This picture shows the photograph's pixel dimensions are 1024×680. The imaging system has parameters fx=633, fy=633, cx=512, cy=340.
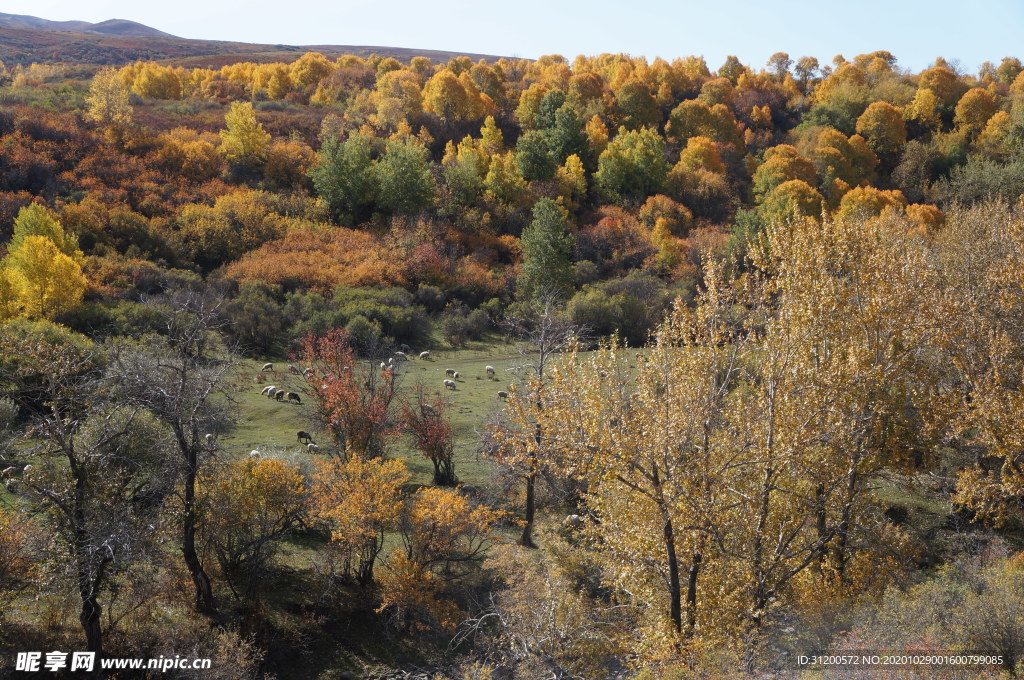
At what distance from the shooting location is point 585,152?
261 feet

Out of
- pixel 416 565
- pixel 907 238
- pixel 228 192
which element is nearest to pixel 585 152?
pixel 228 192

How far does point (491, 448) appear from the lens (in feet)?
89.7

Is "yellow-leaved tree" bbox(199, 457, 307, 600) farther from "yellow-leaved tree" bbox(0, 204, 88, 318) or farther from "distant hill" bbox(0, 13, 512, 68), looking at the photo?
"distant hill" bbox(0, 13, 512, 68)

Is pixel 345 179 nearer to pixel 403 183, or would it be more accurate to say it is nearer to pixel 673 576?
pixel 403 183

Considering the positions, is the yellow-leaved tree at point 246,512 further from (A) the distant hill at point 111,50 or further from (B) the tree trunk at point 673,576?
(A) the distant hill at point 111,50

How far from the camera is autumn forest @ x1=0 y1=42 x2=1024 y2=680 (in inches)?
585

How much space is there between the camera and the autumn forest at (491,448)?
14.9 meters

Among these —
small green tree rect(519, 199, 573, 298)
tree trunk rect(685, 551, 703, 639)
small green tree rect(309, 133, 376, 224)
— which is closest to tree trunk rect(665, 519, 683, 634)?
tree trunk rect(685, 551, 703, 639)

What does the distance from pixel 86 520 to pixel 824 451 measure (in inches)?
757

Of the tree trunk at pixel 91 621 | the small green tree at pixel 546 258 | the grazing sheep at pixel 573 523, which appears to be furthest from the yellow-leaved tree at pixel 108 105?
the grazing sheep at pixel 573 523

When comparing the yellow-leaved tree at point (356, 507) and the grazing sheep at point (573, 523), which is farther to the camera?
the grazing sheep at point (573, 523)

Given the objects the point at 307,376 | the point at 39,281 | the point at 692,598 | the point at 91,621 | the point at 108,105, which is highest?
the point at 108,105

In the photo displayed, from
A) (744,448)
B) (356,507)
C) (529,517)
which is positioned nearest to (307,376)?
(356,507)

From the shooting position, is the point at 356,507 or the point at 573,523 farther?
the point at 573,523
